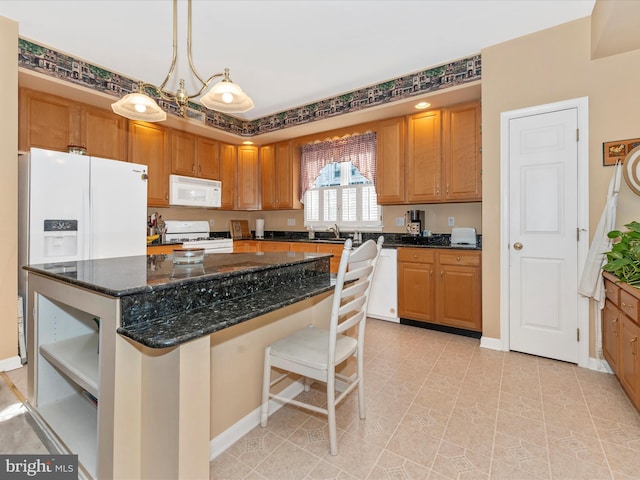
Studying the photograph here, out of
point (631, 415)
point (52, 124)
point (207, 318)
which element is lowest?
point (631, 415)

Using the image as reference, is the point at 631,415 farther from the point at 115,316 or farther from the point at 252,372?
the point at 115,316

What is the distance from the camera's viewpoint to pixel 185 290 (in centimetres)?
129

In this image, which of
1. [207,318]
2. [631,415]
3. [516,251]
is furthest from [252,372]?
[516,251]

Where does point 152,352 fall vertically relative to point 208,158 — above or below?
below

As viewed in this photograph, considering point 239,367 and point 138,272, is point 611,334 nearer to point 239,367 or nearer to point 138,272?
point 239,367

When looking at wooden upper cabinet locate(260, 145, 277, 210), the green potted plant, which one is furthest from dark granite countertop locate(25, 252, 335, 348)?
wooden upper cabinet locate(260, 145, 277, 210)

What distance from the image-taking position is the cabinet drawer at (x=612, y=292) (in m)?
2.03

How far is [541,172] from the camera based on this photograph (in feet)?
8.56

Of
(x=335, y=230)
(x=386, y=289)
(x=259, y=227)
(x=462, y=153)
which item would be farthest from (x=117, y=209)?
(x=462, y=153)

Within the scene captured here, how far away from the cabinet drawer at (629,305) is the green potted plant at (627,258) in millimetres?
80

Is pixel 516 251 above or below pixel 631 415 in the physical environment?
above

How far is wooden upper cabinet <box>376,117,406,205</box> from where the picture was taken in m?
3.74

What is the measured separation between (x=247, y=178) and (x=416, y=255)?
2947 millimetres

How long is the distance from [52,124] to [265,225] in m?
3.09
